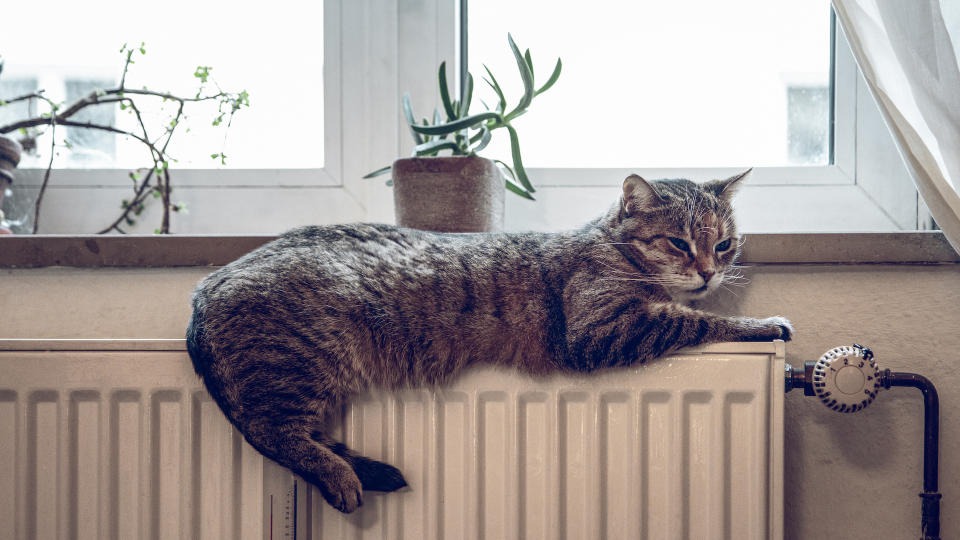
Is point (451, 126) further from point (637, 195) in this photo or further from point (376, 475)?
point (376, 475)

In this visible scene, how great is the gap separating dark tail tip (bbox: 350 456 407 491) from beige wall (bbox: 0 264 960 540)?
65cm

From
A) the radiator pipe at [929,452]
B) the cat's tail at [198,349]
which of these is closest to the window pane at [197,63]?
the cat's tail at [198,349]

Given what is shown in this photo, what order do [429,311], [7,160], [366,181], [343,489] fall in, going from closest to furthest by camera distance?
[343,489] → [429,311] → [7,160] → [366,181]

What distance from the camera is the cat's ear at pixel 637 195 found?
99cm

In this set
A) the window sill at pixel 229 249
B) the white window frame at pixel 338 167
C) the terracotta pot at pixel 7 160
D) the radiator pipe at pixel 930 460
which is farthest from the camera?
the white window frame at pixel 338 167

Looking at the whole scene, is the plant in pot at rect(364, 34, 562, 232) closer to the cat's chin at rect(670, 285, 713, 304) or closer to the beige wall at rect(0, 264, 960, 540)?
the cat's chin at rect(670, 285, 713, 304)

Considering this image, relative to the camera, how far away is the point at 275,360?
853mm

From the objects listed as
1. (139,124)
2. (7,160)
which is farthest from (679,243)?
(7,160)

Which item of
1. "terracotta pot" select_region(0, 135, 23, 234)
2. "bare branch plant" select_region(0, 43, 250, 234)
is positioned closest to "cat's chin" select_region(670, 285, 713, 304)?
"bare branch plant" select_region(0, 43, 250, 234)

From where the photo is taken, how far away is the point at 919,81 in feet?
3.03

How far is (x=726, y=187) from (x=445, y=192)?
474 millimetres

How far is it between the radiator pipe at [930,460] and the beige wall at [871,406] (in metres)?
0.10

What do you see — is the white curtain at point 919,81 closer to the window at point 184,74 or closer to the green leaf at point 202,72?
the window at point 184,74

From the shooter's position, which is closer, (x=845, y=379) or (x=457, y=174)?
(x=845, y=379)
